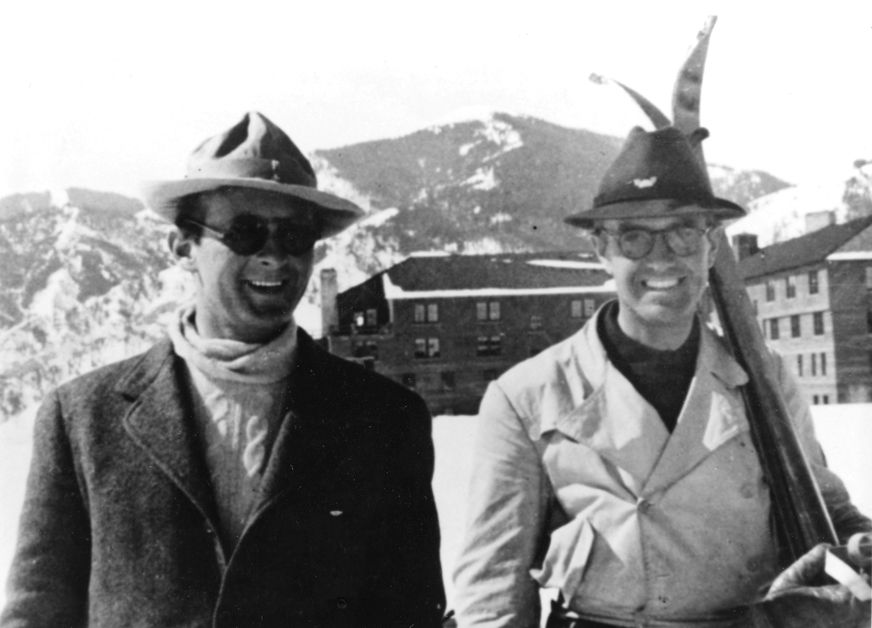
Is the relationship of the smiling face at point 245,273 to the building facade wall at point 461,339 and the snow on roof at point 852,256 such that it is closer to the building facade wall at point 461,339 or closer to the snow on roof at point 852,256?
the building facade wall at point 461,339

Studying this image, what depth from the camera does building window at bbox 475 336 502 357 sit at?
2410 millimetres

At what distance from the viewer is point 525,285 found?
8.18 feet

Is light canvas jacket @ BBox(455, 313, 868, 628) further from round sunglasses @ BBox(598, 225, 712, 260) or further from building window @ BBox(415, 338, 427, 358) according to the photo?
building window @ BBox(415, 338, 427, 358)

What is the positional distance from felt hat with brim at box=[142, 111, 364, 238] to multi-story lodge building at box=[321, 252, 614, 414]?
45 cm

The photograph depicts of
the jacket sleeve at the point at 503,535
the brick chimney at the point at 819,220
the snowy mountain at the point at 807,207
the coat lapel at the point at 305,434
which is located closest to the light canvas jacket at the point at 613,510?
the jacket sleeve at the point at 503,535

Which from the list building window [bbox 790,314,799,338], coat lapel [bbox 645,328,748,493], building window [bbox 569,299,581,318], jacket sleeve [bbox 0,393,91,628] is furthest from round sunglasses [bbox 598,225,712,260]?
jacket sleeve [bbox 0,393,91,628]

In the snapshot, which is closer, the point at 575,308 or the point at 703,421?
the point at 703,421

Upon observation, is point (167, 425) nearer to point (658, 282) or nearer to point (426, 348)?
point (426, 348)

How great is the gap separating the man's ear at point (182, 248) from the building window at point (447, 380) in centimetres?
83

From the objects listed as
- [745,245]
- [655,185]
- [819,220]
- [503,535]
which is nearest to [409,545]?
[503,535]

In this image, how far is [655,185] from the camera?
2084 mm

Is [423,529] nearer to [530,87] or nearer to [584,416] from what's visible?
[584,416]

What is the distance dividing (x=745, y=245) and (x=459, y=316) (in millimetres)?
921

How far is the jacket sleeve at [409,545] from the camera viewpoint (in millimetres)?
1990
